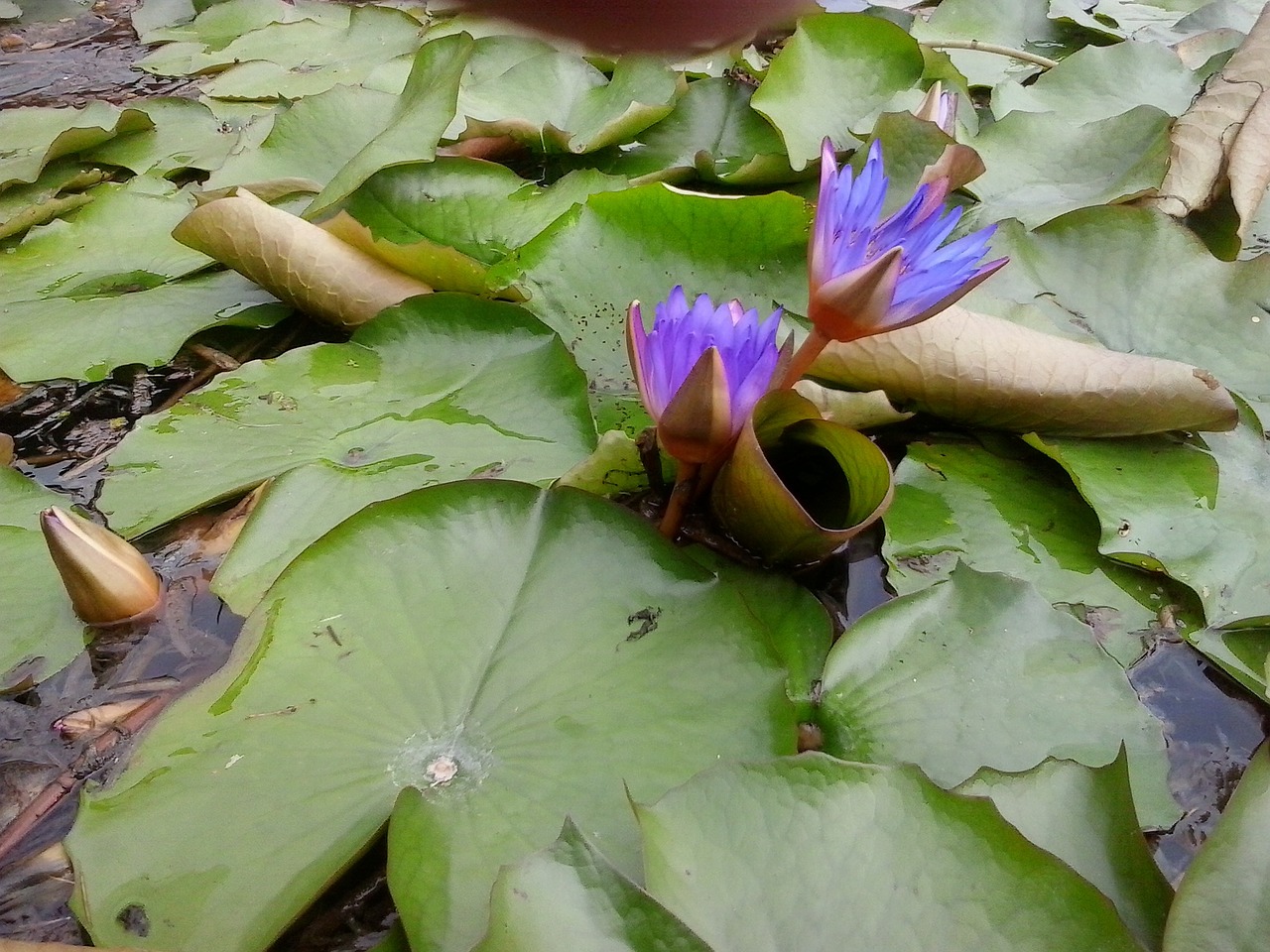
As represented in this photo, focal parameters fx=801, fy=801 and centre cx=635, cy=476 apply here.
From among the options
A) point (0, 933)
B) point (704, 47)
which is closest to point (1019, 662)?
point (0, 933)

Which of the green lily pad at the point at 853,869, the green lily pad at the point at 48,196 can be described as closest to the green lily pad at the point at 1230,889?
the green lily pad at the point at 853,869

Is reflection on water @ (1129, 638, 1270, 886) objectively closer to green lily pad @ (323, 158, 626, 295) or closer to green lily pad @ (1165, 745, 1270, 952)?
green lily pad @ (1165, 745, 1270, 952)

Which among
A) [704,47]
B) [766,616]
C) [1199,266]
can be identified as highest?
[704,47]

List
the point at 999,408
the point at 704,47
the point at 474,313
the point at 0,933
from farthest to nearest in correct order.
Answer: the point at 704,47
the point at 474,313
the point at 999,408
the point at 0,933

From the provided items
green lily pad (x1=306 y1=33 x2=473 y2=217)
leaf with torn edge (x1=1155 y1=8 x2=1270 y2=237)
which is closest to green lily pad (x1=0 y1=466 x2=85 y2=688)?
green lily pad (x1=306 y1=33 x2=473 y2=217)

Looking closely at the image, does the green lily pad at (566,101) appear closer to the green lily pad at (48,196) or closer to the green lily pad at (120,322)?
the green lily pad at (120,322)

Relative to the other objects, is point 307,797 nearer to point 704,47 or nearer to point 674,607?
point 674,607
